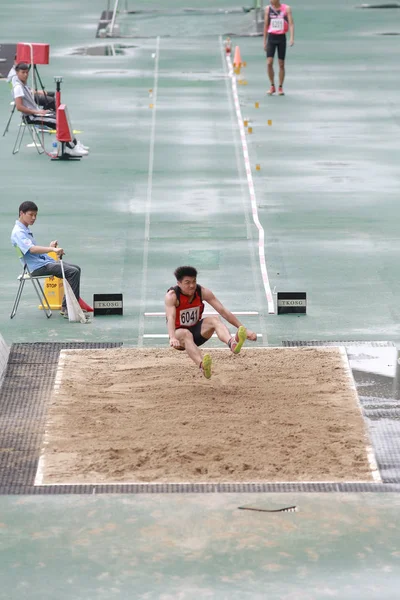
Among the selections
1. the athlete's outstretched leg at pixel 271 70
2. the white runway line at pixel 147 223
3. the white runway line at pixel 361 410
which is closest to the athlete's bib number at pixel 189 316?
the white runway line at pixel 147 223

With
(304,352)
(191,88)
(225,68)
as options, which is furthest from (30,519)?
(225,68)

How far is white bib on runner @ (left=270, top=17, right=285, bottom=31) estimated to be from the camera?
1133 inches

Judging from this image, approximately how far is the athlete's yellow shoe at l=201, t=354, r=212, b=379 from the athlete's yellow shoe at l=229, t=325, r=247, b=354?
1.38ft

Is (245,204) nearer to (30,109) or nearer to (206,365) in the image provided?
(30,109)

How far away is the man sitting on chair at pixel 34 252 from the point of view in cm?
1516

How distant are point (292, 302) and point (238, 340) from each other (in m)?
2.86

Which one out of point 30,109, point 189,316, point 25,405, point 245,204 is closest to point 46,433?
point 25,405

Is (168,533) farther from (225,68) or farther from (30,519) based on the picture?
(225,68)

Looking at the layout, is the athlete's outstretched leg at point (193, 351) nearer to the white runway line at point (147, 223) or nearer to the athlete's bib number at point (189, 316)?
the athlete's bib number at point (189, 316)

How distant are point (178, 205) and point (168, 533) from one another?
11385mm

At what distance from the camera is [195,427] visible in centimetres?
1188

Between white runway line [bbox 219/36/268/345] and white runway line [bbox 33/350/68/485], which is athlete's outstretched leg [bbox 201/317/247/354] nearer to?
white runway line [bbox 219/36/268/345]

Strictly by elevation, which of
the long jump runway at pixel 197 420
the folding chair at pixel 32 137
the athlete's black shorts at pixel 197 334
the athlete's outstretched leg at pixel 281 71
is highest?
the athlete's black shorts at pixel 197 334

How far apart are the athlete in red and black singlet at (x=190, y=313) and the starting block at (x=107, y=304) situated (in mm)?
2374
